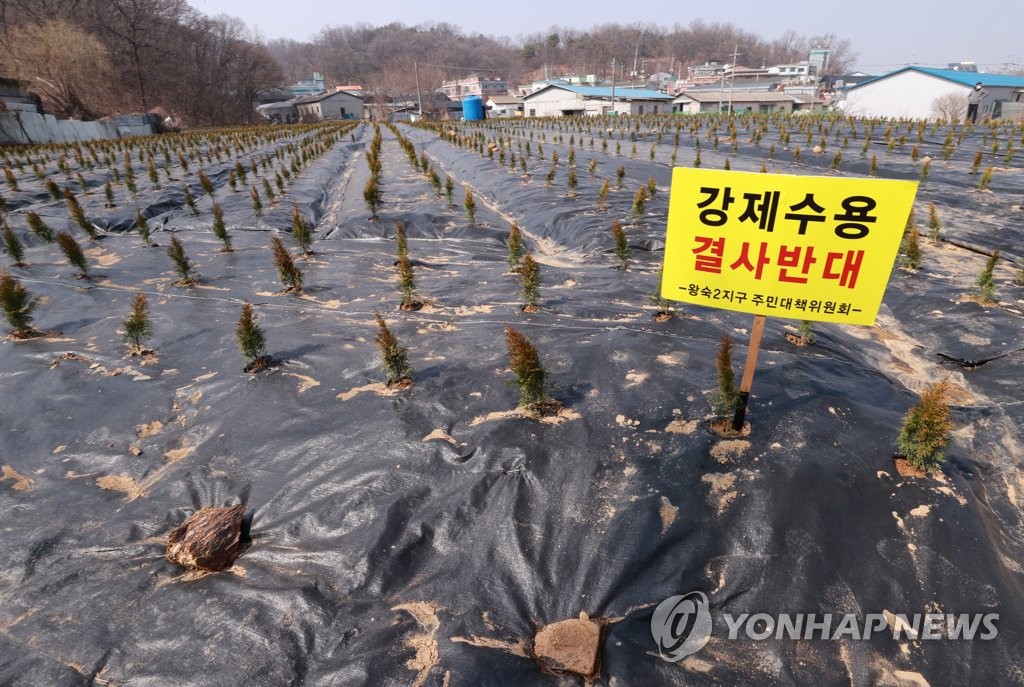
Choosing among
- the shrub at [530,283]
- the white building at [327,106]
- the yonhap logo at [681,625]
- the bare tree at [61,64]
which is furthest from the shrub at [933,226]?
the white building at [327,106]

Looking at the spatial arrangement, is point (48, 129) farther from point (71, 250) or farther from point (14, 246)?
point (71, 250)

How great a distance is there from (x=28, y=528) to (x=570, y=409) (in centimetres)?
458

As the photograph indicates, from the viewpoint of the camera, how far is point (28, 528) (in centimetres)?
377

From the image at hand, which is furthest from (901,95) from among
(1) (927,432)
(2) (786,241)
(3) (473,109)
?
(2) (786,241)

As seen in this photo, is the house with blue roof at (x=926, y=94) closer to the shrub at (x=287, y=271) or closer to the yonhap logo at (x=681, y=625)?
the shrub at (x=287, y=271)

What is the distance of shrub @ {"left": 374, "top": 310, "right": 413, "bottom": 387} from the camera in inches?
196

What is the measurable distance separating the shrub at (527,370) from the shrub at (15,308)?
23.1 ft

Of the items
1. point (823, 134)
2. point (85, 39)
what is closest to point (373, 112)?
point (85, 39)

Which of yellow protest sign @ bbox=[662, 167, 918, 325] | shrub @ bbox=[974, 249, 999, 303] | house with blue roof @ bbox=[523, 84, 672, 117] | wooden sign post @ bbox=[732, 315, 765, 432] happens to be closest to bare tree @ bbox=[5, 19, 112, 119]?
house with blue roof @ bbox=[523, 84, 672, 117]

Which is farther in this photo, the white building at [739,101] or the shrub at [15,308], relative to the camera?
the white building at [739,101]

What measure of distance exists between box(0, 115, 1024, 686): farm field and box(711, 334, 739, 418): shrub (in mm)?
182

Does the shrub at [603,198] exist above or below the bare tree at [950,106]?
below

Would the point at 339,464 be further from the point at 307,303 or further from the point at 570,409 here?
the point at 307,303

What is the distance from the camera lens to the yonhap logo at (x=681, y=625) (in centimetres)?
276
